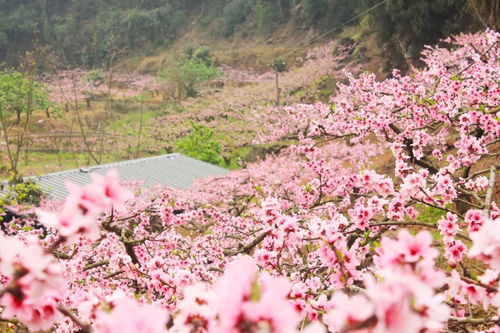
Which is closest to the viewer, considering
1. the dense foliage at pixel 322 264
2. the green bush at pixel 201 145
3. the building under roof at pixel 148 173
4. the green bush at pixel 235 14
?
the dense foliage at pixel 322 264

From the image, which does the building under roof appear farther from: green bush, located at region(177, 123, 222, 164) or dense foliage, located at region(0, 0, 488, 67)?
dense foliage, located at region(0, 0, 488, 67)

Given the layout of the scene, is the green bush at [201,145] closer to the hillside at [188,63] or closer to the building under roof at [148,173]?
the hillside at [188,63]

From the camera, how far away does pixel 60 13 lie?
54.2 m

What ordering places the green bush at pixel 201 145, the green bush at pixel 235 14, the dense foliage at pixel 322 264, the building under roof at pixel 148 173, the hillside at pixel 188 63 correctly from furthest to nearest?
the green bush at pixel 235 14
the green bush at pixel 201 145
the hillside at pixel 188 63
the building under roof at pixel 148 173
the dense foliage at pixel 322 264

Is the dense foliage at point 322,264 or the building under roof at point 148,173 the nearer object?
the dense foliage at point 322,264

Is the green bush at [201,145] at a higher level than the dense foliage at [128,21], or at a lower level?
lower

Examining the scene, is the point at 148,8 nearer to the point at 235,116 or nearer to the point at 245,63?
the point at 245,63

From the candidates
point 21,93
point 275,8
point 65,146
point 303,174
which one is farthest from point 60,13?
point 303,174

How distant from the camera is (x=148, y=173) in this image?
14867 millimetres

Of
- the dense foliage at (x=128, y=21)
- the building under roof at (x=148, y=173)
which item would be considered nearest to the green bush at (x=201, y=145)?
the building under roof at (x=148, y=173)

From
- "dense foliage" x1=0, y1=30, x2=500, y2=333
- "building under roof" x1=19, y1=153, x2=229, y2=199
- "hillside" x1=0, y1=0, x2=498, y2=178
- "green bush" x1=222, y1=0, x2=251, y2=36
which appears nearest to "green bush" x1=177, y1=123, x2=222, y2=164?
"hillside" x1=0, y1=0, x2=498, y2=178

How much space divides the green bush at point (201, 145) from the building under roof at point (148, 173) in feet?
7.91

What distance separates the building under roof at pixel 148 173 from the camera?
1305cm

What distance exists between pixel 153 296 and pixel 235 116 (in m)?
17.3
